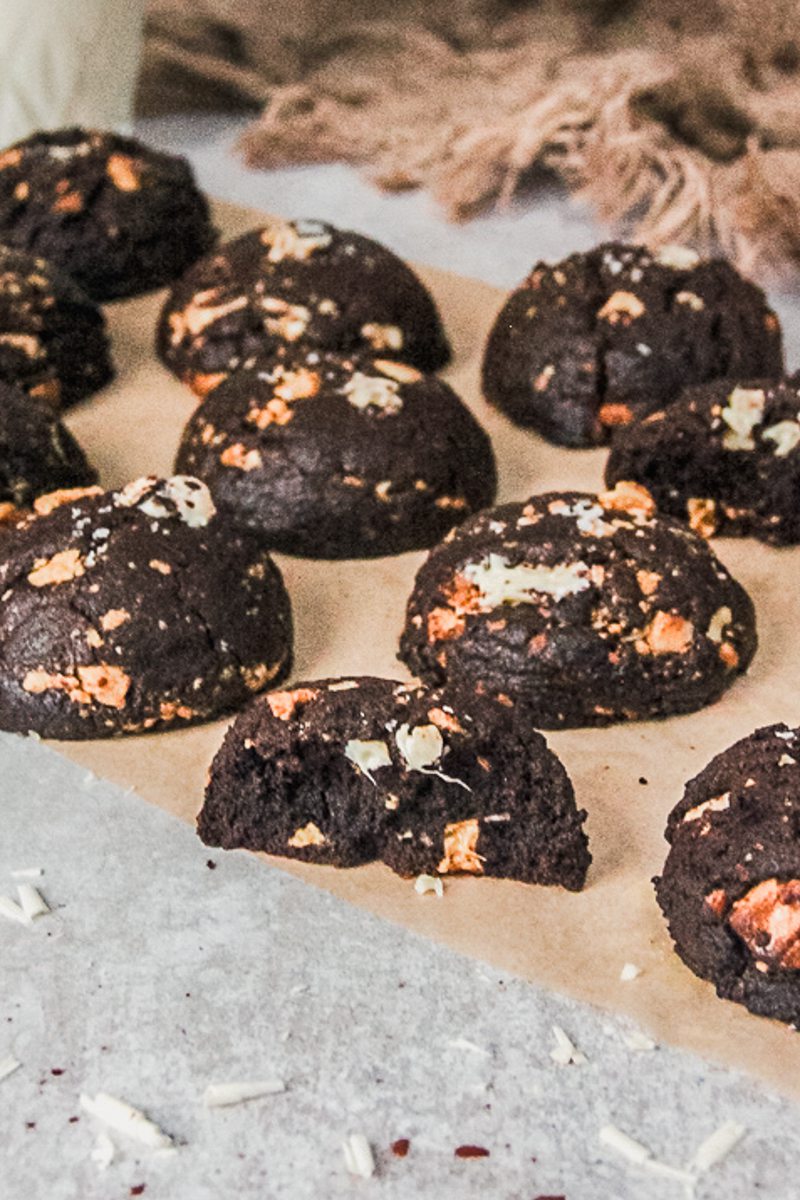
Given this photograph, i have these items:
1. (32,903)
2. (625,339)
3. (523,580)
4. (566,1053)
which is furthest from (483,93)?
(566,1053)

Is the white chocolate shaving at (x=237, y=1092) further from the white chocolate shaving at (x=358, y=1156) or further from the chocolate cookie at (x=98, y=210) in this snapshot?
the chocolate cookie at (x=98, y=210)

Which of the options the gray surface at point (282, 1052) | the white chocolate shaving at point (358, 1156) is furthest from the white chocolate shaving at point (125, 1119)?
the white chocolate shaving at point (358, 1156)

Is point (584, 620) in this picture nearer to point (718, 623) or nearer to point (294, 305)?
point (718, 623)

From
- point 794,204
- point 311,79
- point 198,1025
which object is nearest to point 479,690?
point 198,1025

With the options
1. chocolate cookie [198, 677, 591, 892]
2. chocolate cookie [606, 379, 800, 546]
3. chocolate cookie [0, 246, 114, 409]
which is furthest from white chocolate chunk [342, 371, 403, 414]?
chocolate cookie [198, 677, 591, 892]

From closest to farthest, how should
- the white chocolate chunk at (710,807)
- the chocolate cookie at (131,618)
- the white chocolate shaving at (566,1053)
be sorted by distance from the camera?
the white chocolate shaving at (566,1053)
the white chocolate chunk at (710,807)
the chocolate cookie at (131,618)

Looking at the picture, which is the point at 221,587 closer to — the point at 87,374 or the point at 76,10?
the point at 87,374
